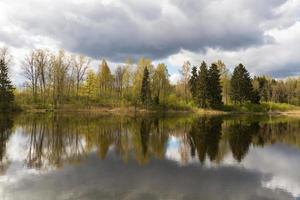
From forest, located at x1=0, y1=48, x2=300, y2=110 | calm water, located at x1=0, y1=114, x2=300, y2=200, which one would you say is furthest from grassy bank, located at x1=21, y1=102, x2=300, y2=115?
calm water, located at x1=0, y1=114, x2=300, y2=200

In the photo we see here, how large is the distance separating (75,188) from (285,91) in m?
154

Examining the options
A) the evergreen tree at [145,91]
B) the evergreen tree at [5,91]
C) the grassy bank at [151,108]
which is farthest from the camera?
the evergreen tree at [145,91]

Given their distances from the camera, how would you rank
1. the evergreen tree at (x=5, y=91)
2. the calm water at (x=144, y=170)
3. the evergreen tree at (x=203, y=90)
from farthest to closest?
1. the evergreen tree at (x=203, y=90)
2. the evergreen tree at (x=5, y=91)
3. the calm water at (x=144, y=170)

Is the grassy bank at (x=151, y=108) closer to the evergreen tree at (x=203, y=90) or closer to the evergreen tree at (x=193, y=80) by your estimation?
the evergreen tree at (x=203, y=90)

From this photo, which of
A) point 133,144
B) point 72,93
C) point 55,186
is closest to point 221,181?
point 55,186

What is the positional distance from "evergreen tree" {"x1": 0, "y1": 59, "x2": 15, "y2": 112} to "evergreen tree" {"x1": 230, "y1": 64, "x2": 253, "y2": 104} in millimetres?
63240

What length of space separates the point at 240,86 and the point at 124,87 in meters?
36.4

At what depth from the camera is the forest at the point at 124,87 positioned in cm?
8400

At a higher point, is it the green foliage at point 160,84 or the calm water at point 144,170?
the green foliage at point 160,84

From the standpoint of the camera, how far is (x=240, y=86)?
314ft

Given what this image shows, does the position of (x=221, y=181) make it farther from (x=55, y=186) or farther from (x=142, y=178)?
(x=55, y=186)

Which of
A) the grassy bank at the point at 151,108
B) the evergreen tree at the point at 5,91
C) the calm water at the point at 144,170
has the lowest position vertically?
the calm water at the point at 144,170

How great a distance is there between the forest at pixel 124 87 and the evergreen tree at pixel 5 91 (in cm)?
21

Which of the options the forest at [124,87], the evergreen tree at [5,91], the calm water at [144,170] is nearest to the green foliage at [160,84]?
the forest at [124,87]
